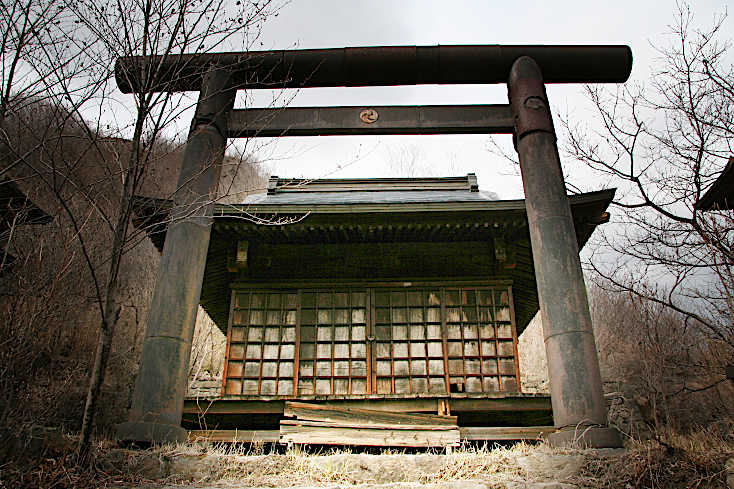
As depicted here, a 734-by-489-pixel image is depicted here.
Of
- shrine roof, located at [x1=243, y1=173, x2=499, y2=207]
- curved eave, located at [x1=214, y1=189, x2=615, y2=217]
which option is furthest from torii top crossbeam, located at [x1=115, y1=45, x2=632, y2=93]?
shrine roof, located at [x1=243, y1=173, x2=499, y2=207]

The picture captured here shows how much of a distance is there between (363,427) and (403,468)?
1.48m

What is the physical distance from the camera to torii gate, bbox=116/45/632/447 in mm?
6340

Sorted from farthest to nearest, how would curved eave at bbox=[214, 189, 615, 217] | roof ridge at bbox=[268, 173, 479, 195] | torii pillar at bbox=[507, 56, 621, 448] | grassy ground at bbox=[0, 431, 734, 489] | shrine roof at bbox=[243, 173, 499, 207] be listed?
roof ridge at bbox=[268, 173, 479, 195] → shrine roof at bbox=[243, 173, 499, 207] → curved eave at bbox=[214, 189, 615, 217] → torii pillar at bbox=[507, 56, 621, 448] → grassy ground at bbox=[0, 431, 734, 489]

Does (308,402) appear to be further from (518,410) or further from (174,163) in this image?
(174,163)

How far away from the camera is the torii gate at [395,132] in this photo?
634 centimetres

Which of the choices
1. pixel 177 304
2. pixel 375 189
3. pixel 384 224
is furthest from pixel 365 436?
pixel 375 189

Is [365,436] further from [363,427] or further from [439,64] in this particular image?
[439,64]

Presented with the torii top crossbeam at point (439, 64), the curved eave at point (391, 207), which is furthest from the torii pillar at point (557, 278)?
the curved eave at point (391, 207)

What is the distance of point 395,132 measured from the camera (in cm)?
906

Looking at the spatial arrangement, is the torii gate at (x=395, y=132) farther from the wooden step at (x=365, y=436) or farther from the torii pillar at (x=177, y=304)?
the wooden step at (x=365, y=436)

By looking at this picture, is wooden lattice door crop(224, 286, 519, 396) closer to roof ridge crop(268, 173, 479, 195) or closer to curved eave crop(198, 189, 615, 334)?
curved eave crop(198, 189, 615, 334)

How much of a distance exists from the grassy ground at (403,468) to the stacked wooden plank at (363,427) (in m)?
1.03

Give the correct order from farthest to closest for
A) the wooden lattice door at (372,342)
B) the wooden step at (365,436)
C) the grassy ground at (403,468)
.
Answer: the wooden lattice door at (372,342) → the wooden step at (365,436) → the grassy ground at (403,468)

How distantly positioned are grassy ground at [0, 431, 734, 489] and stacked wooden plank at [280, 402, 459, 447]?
1.03m
